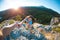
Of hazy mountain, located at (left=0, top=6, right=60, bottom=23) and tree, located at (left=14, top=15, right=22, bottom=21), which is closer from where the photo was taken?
tree, located at (left=14, top=15, right=22, bottom=21)

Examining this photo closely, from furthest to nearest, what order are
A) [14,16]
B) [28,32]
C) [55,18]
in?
[55,18], [14,16], [28,32]

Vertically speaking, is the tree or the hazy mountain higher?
the hazy mountain

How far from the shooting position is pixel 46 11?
14.0 feet

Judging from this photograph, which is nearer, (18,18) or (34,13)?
(18,18)

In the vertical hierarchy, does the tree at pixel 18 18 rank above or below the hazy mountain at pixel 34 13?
below

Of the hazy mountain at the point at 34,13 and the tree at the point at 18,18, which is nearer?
the tree at the point at 18,18

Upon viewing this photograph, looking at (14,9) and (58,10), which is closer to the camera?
(14,9)

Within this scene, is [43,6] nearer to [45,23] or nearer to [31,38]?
[45,23]

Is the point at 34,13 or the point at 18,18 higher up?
the point at 34,13

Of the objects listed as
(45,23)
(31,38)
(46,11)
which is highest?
(46,11)

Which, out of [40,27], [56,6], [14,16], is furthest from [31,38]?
[56,6]

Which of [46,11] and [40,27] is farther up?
[46,11]

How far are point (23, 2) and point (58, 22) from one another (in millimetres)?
1097

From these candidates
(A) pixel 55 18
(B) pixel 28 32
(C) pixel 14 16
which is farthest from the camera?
(A) pixel 55 18
